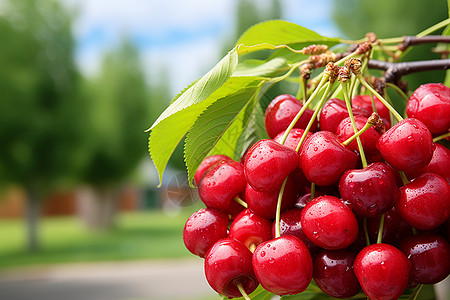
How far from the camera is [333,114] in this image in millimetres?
559

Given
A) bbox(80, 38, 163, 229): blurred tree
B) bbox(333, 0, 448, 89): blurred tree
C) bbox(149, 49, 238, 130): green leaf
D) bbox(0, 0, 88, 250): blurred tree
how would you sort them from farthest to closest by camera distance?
bbox(80, 38, 163, 229): blurred tree, bbox(0, 0, 88, 250): blurred tree, bbox(333, 0, 448, 89): blurred tree, bbox(149, 49, 238, 130): green leaf

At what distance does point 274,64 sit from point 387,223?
0.28m

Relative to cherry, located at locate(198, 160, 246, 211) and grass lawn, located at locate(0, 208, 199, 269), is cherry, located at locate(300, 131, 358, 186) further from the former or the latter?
grass lawn, located at locate(0, 208, 199, 269)

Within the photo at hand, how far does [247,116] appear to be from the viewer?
2.21 feet

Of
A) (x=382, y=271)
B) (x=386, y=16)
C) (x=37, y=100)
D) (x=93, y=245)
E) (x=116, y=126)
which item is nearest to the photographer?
(x=382, y=271)

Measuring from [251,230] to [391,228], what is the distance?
0.15 meters

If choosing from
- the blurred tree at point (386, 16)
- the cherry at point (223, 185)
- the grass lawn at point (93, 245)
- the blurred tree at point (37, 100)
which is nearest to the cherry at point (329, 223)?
the cherry at point (223, 185)

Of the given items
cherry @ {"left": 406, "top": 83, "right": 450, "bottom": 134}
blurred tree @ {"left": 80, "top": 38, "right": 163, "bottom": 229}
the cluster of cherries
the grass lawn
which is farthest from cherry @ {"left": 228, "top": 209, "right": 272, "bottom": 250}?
blurred tree @ {"left": 80, "top": 38, "right": 163, "bottom": 229}

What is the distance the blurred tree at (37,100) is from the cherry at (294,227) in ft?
40.5

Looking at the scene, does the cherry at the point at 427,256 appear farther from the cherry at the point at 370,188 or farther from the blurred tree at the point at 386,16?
the blurred tree at the point at 386,16

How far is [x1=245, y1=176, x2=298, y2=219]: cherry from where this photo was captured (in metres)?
0.52

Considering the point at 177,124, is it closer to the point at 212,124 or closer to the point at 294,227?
the point at 212,124

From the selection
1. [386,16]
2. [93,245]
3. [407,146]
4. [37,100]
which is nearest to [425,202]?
[407,146]

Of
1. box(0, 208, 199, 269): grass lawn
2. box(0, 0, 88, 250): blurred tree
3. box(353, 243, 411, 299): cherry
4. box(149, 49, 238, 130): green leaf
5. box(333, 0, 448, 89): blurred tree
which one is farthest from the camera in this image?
box(0, 208, 199, 269): grass lawn
